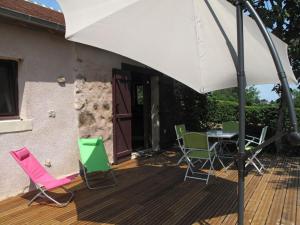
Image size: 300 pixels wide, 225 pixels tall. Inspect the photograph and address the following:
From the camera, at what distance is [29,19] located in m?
5.16

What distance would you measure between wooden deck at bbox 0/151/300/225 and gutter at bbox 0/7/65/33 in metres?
2.77

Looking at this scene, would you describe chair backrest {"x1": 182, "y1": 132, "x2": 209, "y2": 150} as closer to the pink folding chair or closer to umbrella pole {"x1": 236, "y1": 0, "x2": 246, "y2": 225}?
the pink folding chair

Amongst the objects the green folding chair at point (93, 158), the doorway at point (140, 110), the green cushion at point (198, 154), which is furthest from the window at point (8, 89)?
the doorway at point (140, 110)

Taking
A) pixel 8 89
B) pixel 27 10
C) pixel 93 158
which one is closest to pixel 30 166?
pixel 93 158

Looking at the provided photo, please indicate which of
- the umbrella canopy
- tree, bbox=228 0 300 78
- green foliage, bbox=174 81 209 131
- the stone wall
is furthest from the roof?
green foliage, bbox=174 81 209 131

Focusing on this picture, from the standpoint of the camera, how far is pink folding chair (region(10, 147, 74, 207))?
192 inches

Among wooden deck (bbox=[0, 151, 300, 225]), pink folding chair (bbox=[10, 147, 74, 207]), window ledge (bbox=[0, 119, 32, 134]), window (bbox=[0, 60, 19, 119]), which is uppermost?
window (bbox=[0, 60, 19, 119])

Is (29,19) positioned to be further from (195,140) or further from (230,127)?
(230,127)

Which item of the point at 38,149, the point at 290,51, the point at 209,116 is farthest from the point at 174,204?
the point at 209,116

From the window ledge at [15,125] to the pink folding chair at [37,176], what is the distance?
0.36 meters

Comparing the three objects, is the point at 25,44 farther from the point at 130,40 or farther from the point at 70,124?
the point at 130,40

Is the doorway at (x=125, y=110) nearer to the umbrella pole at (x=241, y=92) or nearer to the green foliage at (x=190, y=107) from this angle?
the green foliage at (x=190, y=107)

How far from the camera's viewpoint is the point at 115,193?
560 centimetres

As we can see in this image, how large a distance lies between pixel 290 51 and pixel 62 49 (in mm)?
4975
